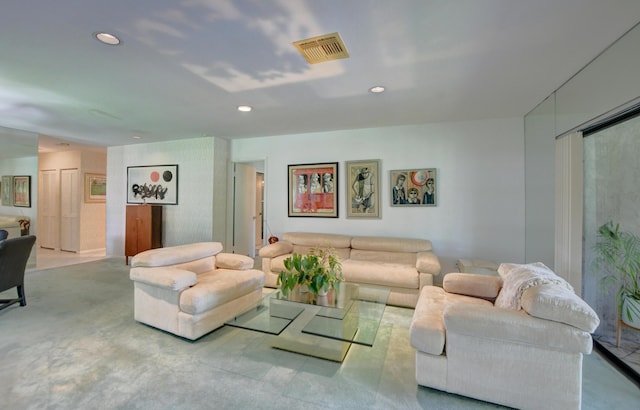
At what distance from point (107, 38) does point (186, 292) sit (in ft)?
6.86

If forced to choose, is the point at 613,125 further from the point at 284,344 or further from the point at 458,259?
the point at 284,344

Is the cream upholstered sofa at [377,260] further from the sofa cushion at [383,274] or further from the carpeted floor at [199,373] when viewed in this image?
the carpeted floor at [199,373]

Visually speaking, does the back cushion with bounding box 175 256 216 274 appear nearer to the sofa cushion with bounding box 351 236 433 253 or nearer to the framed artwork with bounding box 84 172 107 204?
the sofa cushion with bounding box 351 236 433 253

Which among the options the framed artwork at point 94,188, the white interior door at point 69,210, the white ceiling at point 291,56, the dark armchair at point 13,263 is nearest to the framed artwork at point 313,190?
the white ceiling at point 291,56

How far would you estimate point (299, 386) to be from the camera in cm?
187

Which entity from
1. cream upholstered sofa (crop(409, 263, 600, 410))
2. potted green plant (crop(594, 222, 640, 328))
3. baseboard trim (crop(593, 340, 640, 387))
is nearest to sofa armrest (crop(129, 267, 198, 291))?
cream upholstered sofa (crop(409, 263, 600, 410))

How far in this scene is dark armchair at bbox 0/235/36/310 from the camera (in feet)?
9.68

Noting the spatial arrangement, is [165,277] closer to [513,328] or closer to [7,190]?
[513,328]

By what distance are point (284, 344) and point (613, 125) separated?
3.47 m

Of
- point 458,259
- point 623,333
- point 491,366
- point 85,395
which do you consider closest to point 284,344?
point 85,395

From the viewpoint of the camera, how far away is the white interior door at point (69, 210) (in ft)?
21.4

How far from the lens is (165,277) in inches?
96.5

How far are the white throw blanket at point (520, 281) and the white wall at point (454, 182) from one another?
1.72 metres

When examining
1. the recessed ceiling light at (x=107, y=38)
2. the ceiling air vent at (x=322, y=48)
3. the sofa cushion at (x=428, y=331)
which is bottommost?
the sofa cushion at (x=428, y=331)
